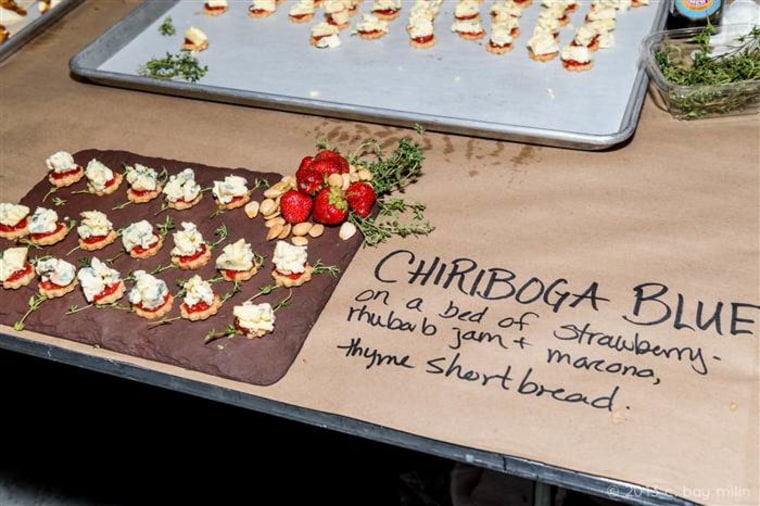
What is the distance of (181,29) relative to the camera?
7.82ft

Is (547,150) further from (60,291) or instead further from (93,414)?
(93,414)

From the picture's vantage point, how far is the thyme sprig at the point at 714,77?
176 cm

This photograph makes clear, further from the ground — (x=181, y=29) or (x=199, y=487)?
(x=181, y=29)

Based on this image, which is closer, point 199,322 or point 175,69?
point 199,322

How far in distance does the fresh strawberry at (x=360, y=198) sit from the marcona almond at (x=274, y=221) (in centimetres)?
14

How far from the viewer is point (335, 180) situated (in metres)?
1.64

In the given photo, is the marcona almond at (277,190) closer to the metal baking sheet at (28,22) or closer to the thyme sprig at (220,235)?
the thyme sprig at (220,235)

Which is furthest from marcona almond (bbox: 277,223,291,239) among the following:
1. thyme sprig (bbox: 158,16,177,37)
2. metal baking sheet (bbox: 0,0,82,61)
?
metal baking sheet (bbox: 0,0,82,61)

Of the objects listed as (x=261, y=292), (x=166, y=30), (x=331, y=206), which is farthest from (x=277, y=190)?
(x=166, y=30)

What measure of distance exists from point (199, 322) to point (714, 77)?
1168 millimetres

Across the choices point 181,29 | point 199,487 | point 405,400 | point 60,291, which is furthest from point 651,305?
point 181,29

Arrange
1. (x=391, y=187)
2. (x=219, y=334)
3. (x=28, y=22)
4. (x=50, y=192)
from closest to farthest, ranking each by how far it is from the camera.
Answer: (x=219, y=334)
(x=391, y=187)
(x=50, y=192)
(x=28, y=22)

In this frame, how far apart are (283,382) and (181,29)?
4.49ft

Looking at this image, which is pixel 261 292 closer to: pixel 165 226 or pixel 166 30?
pixel 165 226
